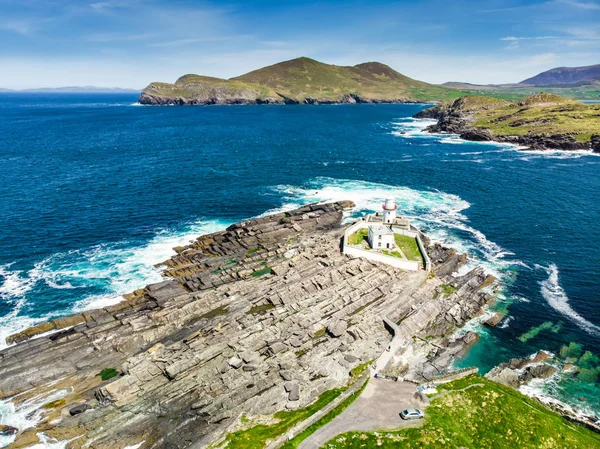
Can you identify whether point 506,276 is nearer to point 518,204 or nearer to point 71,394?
point 518,204

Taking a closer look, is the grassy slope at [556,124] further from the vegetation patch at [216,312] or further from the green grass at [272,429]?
the green grass at [272,429]

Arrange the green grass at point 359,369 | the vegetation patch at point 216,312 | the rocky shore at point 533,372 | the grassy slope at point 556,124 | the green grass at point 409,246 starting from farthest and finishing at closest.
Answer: the grassy slope at point 556,124, the green grass at point 409,246, the vegetation patch at point 216,312, the green grass at point 359,369, the rocky shore at point 533,372

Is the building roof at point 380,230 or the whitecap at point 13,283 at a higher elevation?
the building roof at point 380,230

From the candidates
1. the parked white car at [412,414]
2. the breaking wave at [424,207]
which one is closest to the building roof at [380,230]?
the breaking wave at [424,207]

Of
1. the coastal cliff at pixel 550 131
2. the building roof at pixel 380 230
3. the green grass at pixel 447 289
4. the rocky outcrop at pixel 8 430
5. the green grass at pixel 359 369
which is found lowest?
the rocky outcrop at pixel 8 430

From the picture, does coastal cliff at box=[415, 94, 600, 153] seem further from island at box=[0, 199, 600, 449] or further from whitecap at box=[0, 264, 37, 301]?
whitecap at box=[0, 264, 37, 301]

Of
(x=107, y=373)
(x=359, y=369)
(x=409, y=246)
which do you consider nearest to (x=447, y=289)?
(x=409, y=246)

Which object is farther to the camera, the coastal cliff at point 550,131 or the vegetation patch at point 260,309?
the coastal cliff at point 550,131

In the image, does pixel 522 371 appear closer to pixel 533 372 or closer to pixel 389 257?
pixel 533 372

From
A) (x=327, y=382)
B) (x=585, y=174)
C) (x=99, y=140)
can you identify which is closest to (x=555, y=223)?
(x=585, y=174)
